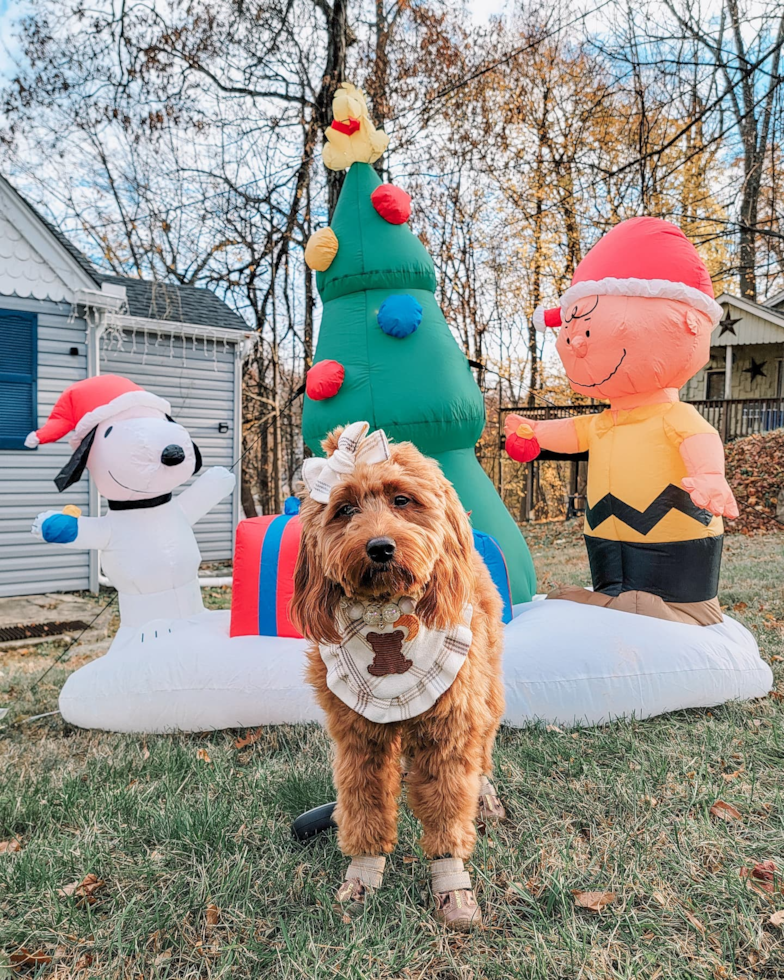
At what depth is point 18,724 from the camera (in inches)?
154

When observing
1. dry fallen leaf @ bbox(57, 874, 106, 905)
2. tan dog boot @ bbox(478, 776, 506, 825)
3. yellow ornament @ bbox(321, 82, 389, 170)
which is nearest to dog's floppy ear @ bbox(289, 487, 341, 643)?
tan dog boot @ bbox(478, 776, 506, 825)

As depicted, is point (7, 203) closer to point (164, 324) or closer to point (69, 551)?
point (164, 324)

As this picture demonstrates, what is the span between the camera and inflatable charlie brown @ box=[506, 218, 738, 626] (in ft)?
11.8

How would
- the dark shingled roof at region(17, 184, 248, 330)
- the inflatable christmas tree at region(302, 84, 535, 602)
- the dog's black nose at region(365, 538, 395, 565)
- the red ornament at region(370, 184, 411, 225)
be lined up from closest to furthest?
the dog's black nose at region(365, 538, 395, 565) → the inflatable christmas tree at region(302, 84, 535, 602) → the red ornament at region(370, 184, 411, 225) → the dark shingled roof at region(17, 184, 248, 330)

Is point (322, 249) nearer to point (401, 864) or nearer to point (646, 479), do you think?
point (646, 479)

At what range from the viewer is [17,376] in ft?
27.7

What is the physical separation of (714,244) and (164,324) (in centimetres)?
1464

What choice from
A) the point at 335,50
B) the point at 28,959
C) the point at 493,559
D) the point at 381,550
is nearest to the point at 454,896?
the point at 381,550

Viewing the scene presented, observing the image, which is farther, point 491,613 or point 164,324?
point 164,324

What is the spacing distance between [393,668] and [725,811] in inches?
56.9

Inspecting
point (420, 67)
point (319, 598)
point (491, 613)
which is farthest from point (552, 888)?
point (420, 67)

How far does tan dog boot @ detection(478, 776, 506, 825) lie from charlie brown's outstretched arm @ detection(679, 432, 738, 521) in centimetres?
180

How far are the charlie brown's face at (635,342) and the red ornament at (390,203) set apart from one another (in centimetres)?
144

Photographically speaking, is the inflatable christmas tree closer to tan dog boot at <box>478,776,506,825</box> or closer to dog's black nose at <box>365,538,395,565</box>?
tan dog boot at <box>478,776,506,825</box>
